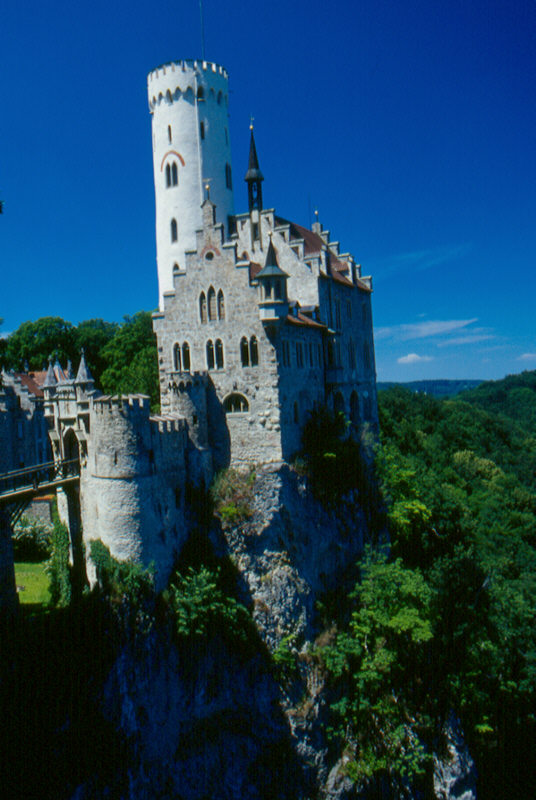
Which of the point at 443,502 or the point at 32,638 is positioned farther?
the point at 443,502

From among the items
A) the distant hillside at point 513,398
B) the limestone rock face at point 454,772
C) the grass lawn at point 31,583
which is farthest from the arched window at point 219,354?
the distant hillside at point 513,398

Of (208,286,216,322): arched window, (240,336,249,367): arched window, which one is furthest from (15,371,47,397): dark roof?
(240,336,249,367): arched window

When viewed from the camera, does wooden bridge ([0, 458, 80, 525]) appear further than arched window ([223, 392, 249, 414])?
No

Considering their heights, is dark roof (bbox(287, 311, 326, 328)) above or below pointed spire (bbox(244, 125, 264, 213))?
below

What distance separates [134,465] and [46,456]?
3148 cm

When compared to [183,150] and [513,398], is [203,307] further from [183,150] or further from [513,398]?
[513,398]

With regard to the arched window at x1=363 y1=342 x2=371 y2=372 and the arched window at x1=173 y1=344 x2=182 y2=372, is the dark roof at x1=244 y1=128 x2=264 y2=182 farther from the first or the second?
the arched window at x1=363 y1=342 x2=371 y2=372

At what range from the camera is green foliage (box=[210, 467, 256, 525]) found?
33.8 metres

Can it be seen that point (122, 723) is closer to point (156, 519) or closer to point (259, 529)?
point (156, 519)

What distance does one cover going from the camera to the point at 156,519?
1198 inches

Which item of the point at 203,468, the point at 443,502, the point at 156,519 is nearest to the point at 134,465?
the point at 156,519

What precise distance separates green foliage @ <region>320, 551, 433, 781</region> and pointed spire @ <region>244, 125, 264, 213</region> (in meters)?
24.8

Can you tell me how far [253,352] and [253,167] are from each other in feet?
47.4

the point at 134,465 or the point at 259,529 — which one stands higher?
the point at 134,465
